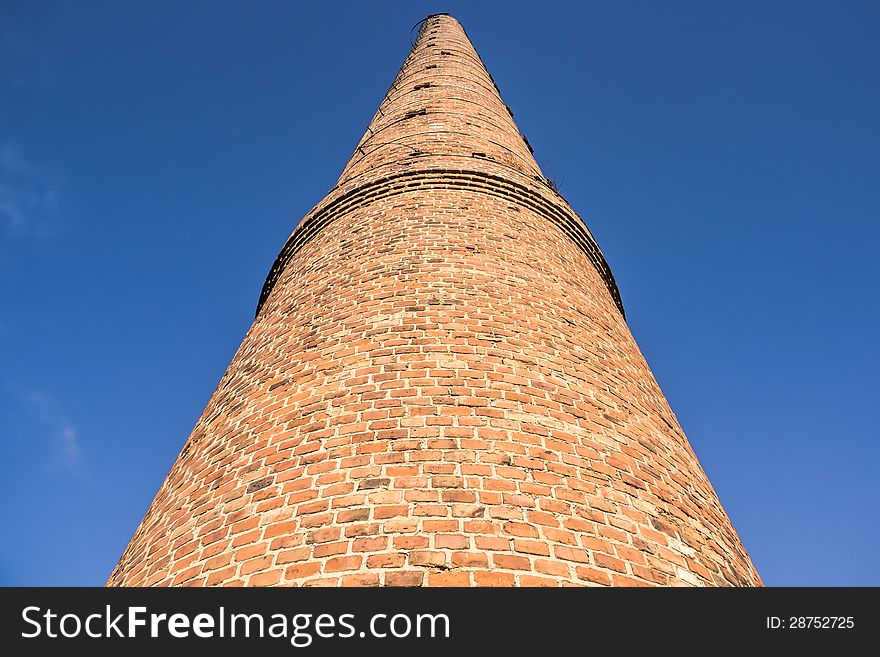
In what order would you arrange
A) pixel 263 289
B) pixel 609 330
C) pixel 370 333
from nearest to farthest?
pixel 370 333 → pixel 609 330 → pixel 263 289

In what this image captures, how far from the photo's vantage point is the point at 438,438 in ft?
8.08

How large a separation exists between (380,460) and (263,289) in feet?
11.6

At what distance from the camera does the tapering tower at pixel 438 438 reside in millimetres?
2117

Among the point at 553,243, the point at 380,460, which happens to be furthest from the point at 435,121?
the point at 380,460

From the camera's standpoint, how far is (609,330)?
12.8ft

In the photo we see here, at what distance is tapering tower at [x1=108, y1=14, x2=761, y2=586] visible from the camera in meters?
2.12
